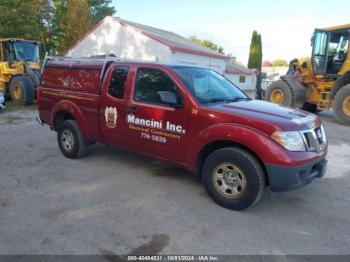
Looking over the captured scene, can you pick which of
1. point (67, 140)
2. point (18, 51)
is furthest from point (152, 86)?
point (18, 51)

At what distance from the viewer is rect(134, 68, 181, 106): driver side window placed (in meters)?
5.03

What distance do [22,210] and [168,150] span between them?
206 cm

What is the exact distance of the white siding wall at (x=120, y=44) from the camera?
71.2 ft

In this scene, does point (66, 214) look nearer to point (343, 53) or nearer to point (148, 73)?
point (148, 73)

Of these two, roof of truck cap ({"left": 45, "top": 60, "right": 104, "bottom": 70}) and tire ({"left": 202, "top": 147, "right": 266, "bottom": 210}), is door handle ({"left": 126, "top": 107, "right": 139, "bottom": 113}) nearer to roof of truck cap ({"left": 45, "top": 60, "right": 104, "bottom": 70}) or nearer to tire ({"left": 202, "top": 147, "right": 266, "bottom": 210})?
roof of truck cap ({"left": 45, "top": 60, "right": 104, "bottom": 70})

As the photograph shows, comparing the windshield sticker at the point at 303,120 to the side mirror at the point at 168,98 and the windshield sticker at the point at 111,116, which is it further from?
the windshield sticker at the point at 111,116

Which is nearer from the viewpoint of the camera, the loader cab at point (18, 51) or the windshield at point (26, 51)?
the loader cab at point (18, 51)

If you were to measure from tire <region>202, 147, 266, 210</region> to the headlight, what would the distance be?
1.27 feet

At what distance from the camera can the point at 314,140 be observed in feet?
14.6

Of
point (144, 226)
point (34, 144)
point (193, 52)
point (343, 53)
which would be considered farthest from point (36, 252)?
point (193, 52)

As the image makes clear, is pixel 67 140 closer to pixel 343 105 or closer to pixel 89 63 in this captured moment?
pixel 89 63

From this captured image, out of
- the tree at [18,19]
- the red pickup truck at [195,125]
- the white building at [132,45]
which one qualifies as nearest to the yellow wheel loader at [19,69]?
the white building at [132,45]

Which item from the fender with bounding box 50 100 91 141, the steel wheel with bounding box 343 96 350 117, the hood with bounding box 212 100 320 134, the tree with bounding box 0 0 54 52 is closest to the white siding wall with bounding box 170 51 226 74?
the steel wheel with bounding box 343 96 350 117

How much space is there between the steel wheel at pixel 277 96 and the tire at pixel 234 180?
10.0 metres
